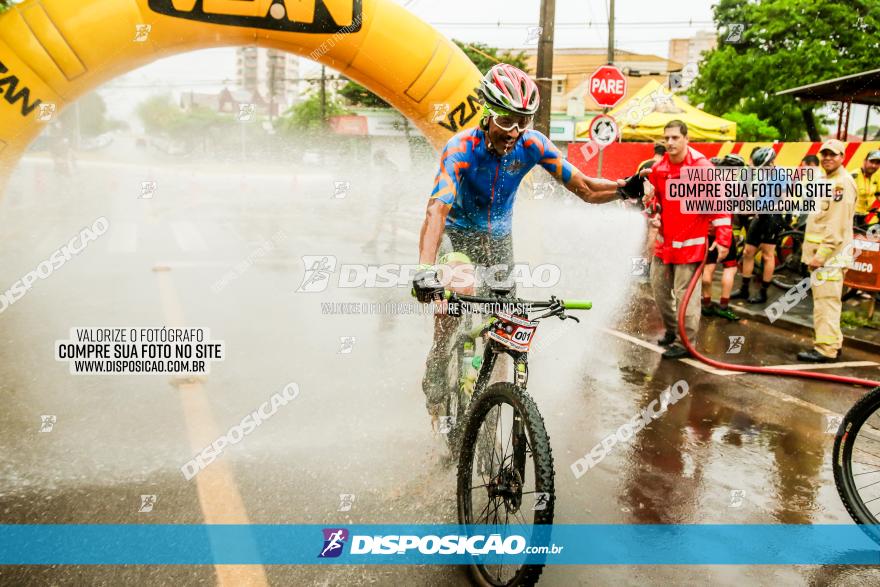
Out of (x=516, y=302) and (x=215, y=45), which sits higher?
(x=215, y=45)

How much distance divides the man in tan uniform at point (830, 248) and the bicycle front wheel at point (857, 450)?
3297mm

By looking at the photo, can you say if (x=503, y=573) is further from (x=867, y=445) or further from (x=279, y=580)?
(x=867, y=445)

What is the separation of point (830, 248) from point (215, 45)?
646 centimetres

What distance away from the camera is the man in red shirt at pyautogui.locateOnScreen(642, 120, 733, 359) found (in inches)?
256

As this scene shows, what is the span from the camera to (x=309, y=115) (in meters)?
47.2

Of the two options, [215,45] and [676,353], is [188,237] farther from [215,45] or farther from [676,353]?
[676,353]

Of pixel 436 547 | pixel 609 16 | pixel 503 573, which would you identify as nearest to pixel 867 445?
pixel 503 573

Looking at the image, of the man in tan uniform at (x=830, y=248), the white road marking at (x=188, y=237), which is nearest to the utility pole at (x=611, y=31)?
the white road marking at (x=188, y=237)

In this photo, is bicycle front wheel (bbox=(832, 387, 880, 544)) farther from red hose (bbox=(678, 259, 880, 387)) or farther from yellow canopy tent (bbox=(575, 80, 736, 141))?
yellow canopy tent (bbox=(575, 80, 736, 141))

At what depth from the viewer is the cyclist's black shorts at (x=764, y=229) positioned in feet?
30.9

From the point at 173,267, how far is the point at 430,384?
6.85 metres

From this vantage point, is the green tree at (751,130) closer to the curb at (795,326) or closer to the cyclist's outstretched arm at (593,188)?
the curb at (795,326)

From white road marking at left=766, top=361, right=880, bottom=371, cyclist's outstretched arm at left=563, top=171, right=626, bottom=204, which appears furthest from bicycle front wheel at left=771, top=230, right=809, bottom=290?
cyclist's outstretched arm at left=563, top=171, right=626, bottom=204

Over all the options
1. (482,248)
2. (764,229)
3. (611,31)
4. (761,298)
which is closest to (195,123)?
(611,31)
